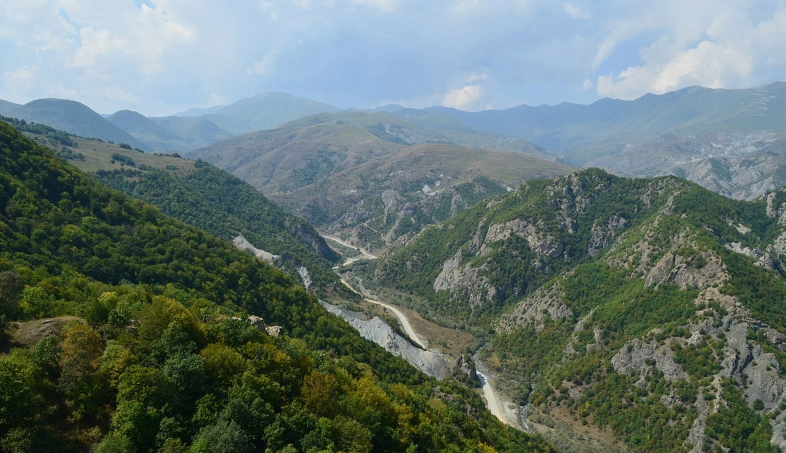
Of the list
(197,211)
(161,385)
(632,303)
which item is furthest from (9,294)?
(197,211)

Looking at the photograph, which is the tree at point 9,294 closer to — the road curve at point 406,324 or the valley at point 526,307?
the valley at point 526,307

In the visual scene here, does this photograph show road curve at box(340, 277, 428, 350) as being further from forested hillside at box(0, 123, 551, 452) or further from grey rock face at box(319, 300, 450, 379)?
forested hillside at box(0, 123, 551, 452)

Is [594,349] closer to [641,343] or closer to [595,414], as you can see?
[641,343]

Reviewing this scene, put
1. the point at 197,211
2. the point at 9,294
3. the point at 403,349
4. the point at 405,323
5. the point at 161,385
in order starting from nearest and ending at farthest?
the point at 161,385 → the point at 9,294 → the point at 403,349 → the point at 405,323 → the point at 197,211

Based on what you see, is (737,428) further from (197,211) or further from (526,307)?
(197,211)

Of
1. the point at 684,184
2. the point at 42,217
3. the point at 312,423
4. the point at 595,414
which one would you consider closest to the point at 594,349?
the point at 595,414

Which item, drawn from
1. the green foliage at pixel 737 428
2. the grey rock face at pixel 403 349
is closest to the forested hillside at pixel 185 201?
the grey rock face at pixel 403 349

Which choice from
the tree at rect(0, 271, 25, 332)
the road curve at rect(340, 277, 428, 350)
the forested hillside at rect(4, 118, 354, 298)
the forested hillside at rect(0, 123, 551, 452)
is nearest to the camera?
the forested hillside at rect(0, 123, 551, 452)

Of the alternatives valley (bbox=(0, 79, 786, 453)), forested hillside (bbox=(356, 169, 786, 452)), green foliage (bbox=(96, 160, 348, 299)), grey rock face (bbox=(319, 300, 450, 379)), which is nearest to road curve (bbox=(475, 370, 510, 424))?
valley (bbox=(0, 79, 786, 453))
